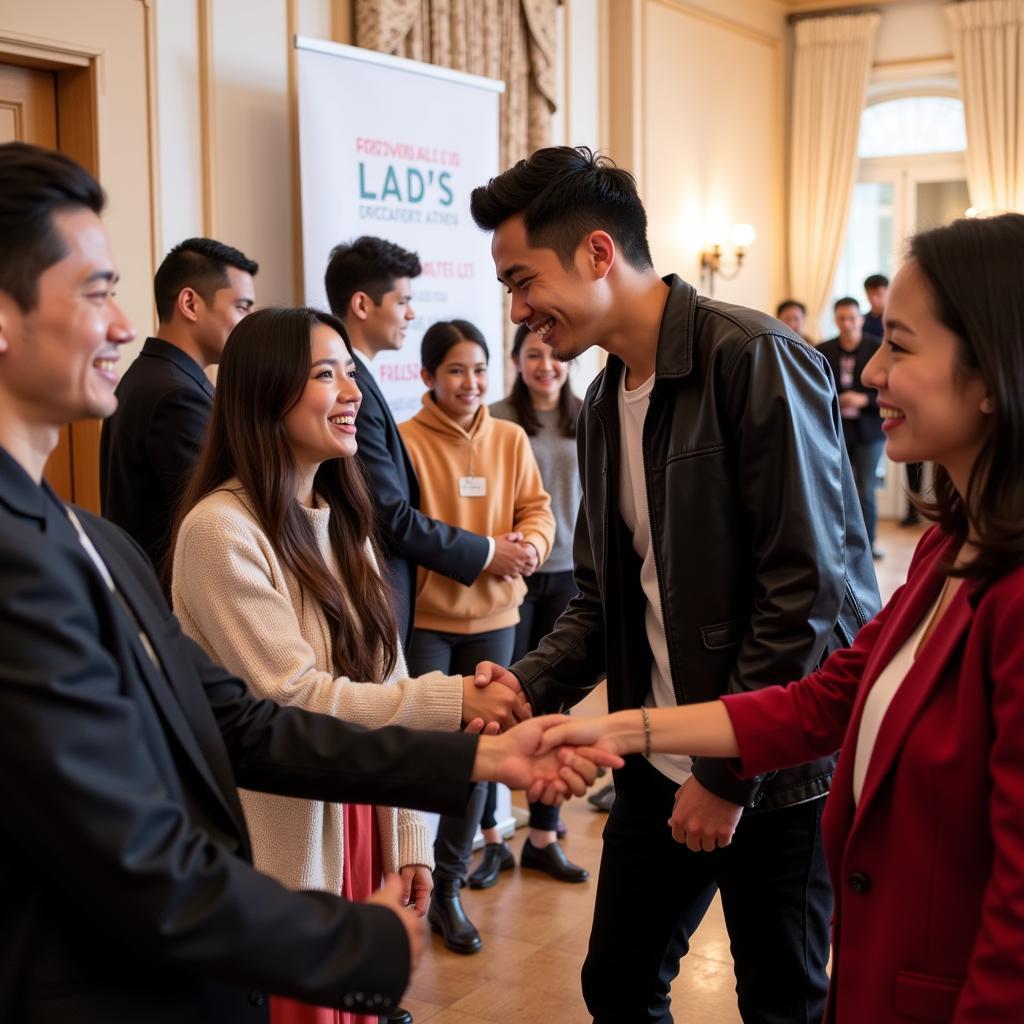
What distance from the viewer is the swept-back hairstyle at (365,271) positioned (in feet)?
12.5

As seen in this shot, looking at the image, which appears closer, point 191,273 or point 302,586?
point 302,586

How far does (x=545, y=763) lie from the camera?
71.9 inches

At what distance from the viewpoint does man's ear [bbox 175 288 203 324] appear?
3480 mm

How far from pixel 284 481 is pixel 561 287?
0.59 m

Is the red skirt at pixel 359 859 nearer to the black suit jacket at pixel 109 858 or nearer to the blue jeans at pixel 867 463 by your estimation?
the black suit jacket at pixel 109 858

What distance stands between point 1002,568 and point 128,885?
0.94 metres

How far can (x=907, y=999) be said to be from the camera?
1.37m

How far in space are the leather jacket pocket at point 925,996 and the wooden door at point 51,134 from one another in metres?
3.62

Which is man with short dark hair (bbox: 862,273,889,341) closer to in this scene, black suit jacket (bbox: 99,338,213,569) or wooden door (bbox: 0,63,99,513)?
wooden door (bbox: 0,63,99,513)

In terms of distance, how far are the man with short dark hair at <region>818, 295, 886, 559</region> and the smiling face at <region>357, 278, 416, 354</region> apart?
5050 millimetres

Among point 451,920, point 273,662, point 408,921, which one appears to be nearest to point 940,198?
point 451,920

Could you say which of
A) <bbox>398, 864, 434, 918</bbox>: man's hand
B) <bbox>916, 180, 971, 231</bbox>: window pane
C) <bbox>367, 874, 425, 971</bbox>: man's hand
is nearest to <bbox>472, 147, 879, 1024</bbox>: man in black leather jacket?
<bbox>398, 864, 434, 918</bbox>: man's hand

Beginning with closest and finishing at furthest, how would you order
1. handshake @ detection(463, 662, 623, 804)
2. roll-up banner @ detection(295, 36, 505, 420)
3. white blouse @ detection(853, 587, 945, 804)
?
white blouse @ detection(853, 587, 945, 804)
handshake @ detection(463, 662, 623, 804)
roll-up banner @ detection(295, 36, 505, 420)

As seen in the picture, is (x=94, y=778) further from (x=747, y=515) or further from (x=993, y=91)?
(x=993, y=91)
